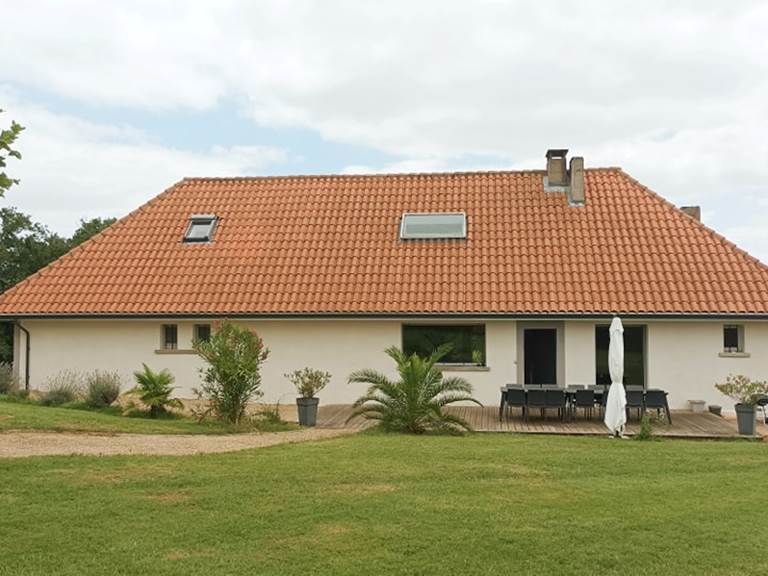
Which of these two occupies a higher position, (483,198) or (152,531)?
(483,198)

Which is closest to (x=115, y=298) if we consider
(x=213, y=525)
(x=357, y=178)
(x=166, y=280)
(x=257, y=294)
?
(x=166, y=280)

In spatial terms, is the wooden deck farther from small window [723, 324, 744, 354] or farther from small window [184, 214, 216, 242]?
small window [184, 214, 216, 242]

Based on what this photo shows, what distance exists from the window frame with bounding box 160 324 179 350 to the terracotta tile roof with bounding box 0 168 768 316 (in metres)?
0.78

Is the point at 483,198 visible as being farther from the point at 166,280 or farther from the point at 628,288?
the point at 166,280

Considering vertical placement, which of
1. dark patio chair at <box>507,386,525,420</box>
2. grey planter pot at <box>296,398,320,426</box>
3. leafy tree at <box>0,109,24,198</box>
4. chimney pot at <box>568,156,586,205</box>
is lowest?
grey planter pot at <box>296,398,320,426</box>

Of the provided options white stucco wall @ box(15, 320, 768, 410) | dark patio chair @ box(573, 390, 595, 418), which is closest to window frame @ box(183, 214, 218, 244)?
white stucco wall @ box(15, 320, 768, 410)

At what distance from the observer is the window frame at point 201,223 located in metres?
23.5

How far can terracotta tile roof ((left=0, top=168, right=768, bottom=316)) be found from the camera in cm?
2002

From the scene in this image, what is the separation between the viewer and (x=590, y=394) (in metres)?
16.7

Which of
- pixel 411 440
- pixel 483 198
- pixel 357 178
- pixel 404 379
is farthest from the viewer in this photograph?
pixel 357 178

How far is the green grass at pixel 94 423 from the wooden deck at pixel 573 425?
107 inches

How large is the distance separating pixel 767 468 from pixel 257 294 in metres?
13.5

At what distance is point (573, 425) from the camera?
16.7 m

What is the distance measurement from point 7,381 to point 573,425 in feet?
49.9
